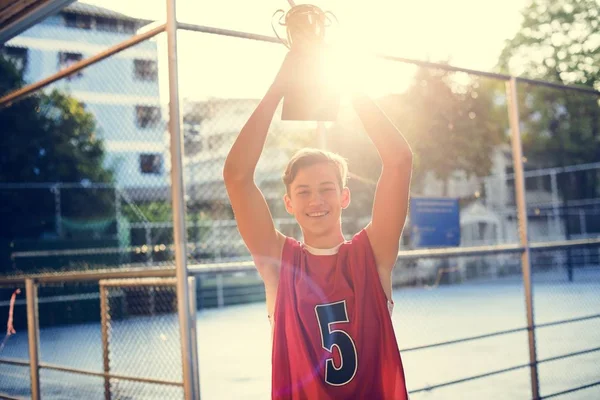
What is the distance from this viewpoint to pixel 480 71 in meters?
4.09

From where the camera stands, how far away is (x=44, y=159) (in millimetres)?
12836

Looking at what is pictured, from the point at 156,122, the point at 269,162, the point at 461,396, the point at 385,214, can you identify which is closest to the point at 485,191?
the point at 156,122

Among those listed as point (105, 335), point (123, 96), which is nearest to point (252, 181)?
point (105, 335)

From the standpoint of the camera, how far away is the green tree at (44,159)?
12.0 meters

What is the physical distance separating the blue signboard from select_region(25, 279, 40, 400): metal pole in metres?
2.27

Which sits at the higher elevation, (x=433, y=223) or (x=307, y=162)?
(x=307, y=162)

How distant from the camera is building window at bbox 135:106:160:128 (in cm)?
889

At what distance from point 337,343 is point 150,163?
8583mm

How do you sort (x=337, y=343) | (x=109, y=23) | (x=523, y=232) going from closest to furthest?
(x=337, y=343)
(x=523, y=232)
(x=109, y=23)

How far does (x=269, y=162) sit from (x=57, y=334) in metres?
5.80

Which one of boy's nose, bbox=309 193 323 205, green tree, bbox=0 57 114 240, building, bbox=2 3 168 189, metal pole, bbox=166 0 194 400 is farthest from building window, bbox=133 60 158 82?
boy's nose, bbox=309 193 323 205

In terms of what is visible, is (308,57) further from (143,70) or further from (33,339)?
(143,70)

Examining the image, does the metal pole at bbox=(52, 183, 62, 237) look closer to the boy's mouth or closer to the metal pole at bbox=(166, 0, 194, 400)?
the metal pole at bbox=(166, 0, 194, 400)

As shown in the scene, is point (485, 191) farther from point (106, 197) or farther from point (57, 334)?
point (57, 334)
